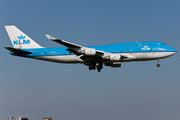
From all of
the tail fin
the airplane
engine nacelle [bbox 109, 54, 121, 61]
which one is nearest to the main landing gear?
the airplane

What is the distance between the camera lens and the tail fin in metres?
54.5

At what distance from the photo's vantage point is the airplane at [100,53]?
46.9m

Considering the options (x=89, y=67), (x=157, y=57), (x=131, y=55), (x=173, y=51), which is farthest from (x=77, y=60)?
(x=173, y=51)

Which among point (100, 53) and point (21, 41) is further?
point (21, 41)

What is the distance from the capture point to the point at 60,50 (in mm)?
51031

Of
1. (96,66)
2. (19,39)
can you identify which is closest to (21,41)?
(19,39)

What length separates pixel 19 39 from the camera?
182ft

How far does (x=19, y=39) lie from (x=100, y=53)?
19572mm

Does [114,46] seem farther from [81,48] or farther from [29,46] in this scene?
[29,46]

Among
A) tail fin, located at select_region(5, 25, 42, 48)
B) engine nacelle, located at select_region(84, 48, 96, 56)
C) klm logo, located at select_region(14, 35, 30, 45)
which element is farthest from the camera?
klm logo, located at select_region(14, 35, 30, 45)

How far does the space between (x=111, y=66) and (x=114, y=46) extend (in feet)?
14.7

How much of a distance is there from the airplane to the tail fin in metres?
1.41

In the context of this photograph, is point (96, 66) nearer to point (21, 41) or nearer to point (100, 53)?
point (100, 53)

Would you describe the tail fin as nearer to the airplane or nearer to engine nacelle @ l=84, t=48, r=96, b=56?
the airplane
